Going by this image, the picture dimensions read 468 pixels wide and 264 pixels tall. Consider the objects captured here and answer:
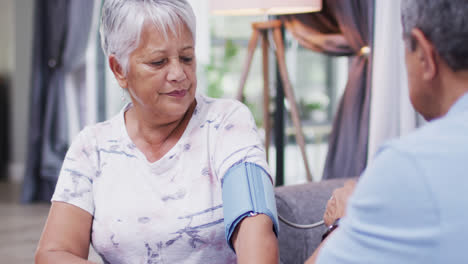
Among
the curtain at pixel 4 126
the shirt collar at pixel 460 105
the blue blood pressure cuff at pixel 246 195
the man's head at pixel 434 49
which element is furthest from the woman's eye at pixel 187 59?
the curtain at pixel 4 126

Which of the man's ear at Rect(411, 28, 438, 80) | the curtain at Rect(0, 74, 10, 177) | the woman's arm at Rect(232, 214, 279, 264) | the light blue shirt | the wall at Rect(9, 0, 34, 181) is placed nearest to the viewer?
the light blue shirt

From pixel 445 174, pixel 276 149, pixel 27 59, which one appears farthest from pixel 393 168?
pixel 27 59

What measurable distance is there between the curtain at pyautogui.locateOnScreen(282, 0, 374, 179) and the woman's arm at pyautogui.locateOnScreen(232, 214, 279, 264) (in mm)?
1364

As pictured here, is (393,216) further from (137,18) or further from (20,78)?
(20,78)

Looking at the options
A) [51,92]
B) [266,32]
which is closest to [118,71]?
[266,32]

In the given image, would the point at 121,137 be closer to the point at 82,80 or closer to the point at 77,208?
the point at 77,208

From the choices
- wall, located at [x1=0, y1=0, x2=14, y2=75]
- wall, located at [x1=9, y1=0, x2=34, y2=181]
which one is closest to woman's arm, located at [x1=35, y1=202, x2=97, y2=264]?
wall, located at [x1=9, y1=0, x2=34, y2=181]

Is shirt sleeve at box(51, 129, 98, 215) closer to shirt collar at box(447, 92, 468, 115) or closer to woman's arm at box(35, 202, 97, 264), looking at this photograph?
woman's arm at box(35, 202, 97, 264)

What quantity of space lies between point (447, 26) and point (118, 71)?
37.5 inches

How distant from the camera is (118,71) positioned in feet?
4.74

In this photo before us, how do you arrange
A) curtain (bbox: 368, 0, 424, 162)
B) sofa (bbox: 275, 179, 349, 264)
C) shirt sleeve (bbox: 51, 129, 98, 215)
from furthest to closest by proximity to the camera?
curtain (bbox: 368, 0, 424, 162), sofa (bbox: 275, 179, 349, 264), shirt sleeve (bbox: 51, 129, 98, 215)

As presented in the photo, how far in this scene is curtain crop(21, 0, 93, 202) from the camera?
4797mm

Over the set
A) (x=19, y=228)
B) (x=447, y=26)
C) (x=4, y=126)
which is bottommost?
(x=19, y=228)

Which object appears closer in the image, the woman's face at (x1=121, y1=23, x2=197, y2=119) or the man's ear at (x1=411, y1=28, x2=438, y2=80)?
the man's ear at (x1=411, y1=28, x2=438, y2=80)
